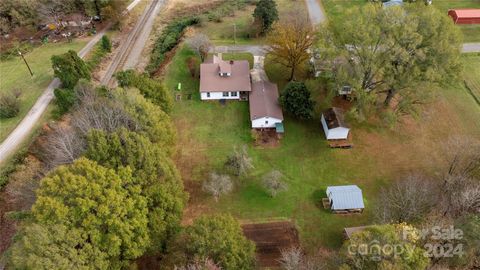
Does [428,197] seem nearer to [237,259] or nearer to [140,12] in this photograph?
[237,259]

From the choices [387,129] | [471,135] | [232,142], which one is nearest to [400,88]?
[387,129]

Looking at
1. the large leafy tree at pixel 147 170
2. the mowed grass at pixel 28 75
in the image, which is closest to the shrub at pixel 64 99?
the mowed grass at pixel 28 75

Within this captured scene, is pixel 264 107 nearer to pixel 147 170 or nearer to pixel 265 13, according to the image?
pixel 147 170

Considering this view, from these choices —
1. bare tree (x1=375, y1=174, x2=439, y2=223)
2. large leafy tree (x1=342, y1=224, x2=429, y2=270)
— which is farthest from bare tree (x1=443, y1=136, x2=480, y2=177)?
large leafy tree (x1=342, y1=224, x2=429, y2=270)

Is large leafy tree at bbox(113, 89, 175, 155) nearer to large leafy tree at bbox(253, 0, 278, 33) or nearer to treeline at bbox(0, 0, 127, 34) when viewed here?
large leafy tree at bbox(253, 0, 278, 33)

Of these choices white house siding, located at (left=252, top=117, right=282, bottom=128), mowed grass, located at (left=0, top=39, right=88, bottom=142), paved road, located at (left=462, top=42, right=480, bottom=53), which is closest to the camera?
white house siding, located at (left=252, top=117, right=282, bottom=128)

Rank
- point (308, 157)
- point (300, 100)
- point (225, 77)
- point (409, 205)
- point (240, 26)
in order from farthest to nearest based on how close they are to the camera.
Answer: point (240, 26)
point (225, 77)
point (300, 100)
point (308, 157)
point (409, 205)

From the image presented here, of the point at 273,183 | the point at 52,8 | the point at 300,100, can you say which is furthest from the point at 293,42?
the point at 52,8
